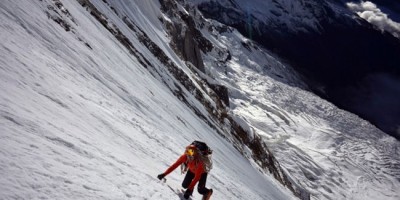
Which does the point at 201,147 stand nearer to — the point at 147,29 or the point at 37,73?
the point at 37,73

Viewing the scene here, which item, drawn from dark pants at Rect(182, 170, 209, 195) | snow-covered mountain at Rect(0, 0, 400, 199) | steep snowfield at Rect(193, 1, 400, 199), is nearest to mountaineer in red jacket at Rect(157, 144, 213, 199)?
dark pants at Rect(182, 170, 209, 195)

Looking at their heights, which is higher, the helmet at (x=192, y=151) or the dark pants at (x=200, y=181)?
the helmet at (x=192, y=151)

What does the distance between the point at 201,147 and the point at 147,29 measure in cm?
3409

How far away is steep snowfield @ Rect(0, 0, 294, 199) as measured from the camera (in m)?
7.30

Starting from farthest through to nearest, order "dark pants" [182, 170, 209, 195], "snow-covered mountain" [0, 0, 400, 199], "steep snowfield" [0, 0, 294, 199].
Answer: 1. "dark pants" [182, 170, 209, 195]
2. "snow-covered mountain" [0, 0, 400, 199]
3. "steep snowfield" [0, 0, 294, 199]

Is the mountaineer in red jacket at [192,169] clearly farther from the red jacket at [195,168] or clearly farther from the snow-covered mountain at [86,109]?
the snow-covered mountain at [86,109]

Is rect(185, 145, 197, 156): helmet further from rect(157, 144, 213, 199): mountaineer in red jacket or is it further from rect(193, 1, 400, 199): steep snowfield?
rect(193, 1, 400, 199): steep snowfield

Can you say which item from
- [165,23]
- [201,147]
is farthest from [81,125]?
[165,23]

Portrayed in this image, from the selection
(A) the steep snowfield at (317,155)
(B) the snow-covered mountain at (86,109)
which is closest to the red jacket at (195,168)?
(B) the snow-covered mountain at (86,109)

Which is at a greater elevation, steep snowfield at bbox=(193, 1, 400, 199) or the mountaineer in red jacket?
steep snowfield at bbox=(193, 1, 400, 199)

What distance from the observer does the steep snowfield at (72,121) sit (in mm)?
7301

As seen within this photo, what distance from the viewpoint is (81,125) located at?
1070 centimetres

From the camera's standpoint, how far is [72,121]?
10.5 metres

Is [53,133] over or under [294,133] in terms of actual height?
under
